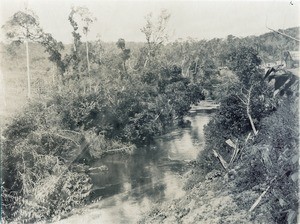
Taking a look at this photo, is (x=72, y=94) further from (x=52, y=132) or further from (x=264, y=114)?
(x=264, y=114)

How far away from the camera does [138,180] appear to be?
18.2 metres

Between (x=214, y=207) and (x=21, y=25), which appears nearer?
(x=214, y=207)

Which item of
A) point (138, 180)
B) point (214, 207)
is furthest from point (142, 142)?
point (214, 207)

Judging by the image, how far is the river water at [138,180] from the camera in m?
14.6

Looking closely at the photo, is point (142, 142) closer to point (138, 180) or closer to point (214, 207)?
point (138, 180)

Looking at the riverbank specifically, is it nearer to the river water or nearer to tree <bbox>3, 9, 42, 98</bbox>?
the river water

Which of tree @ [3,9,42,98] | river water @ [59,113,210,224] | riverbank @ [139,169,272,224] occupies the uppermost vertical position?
tree @ [3,9,42,98]

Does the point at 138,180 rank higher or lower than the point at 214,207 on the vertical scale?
lower

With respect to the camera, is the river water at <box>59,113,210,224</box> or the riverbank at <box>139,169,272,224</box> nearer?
the riverbank at <box>139,169,272,224</box>

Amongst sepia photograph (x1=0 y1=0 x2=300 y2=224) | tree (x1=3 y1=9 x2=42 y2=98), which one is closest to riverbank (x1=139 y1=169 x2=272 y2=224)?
sepia photograph (x1=0 y1=0 x2=300 y2=224)

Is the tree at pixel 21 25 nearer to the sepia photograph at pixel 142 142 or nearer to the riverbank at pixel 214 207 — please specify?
the sepia photograph at pixel 142 142

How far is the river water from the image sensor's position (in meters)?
14.6

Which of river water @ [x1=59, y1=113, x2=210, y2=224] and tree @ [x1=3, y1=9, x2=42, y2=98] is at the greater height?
tree @ [x1=3, y1=9, x2=42, y2=98]

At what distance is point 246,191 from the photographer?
35.5 ft
